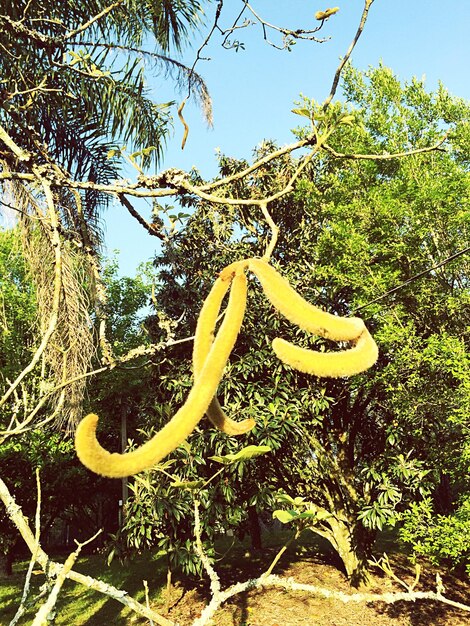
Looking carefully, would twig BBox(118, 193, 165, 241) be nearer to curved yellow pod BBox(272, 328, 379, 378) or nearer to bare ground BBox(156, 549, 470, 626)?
curved yellow pod BBox(272, 328, 379, 378)

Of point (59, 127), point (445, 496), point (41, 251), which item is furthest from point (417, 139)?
point (445, 496)

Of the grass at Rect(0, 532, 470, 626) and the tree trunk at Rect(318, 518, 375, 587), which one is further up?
the tree trunk at Rect(318, 518, 375, 587)

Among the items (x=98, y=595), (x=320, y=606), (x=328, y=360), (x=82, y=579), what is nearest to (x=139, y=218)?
(x=82, y=579)

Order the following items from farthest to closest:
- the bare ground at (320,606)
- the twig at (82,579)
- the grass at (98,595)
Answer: the grass at (98,595), the bare ground at (320,606), the twig at (82,579)

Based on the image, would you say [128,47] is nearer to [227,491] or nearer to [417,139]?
[417,139]

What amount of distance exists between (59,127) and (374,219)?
14.7 feet

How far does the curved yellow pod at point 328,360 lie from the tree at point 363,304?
242 inches

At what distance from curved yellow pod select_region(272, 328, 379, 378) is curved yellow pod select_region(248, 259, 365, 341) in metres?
0.03

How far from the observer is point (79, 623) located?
811 cm

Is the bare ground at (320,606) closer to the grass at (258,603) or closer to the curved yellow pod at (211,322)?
the grass at (258,603)


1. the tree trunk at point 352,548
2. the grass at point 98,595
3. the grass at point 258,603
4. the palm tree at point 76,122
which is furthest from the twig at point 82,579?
the tree trunk at point 352,548

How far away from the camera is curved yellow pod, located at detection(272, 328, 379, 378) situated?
2.36ft

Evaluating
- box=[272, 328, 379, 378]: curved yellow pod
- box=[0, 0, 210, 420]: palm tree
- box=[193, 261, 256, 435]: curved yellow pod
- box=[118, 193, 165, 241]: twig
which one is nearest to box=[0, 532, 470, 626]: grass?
box=[0, 0, 210, 420]: palm tree

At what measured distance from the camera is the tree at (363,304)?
7.11m
